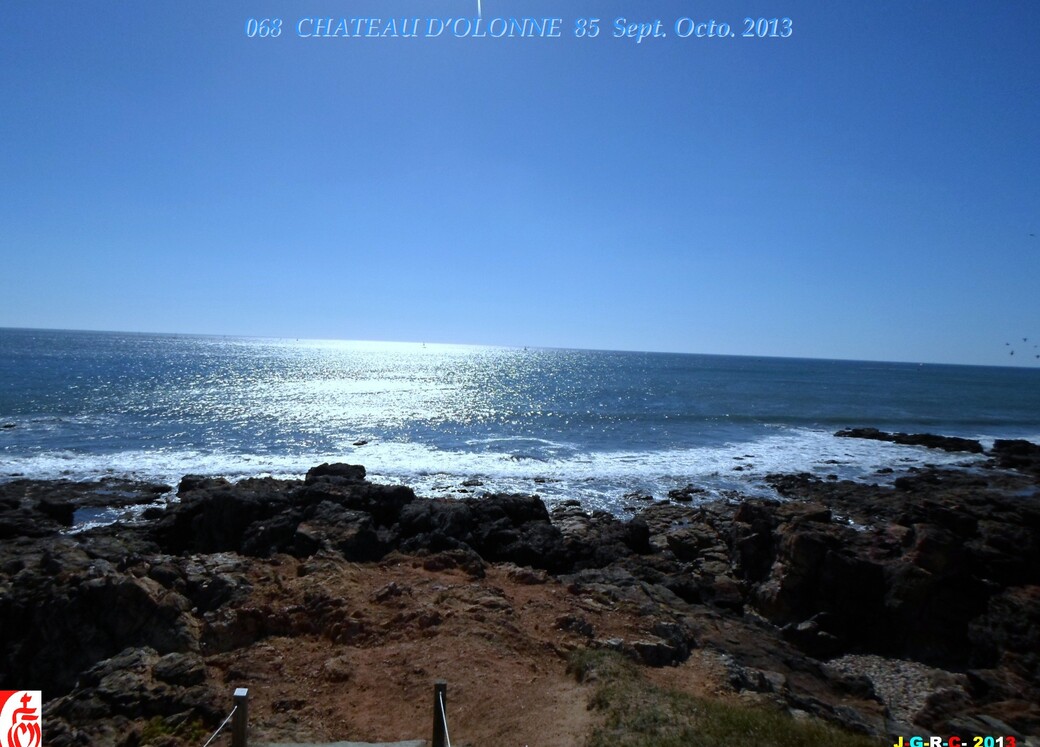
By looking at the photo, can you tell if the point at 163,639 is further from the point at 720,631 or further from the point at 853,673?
the point at 853,673

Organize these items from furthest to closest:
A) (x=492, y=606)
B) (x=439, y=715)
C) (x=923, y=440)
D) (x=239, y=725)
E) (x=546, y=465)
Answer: (x=923, y=440) < (x=546, y=465) < (x=492, y=606) < (x=439, y=715) < (x=239, y=725)

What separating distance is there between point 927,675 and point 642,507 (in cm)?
1328

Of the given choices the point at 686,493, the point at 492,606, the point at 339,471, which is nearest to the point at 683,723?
the point at 492,606

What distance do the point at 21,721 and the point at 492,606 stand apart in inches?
280

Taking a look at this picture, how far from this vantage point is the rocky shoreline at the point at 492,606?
8914 mm

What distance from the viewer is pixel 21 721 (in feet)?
22.5

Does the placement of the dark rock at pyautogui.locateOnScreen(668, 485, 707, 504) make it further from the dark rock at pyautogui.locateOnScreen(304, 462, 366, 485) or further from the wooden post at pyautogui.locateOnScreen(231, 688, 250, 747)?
the wooden post at pyautogui.locateOnScreen(231, 688, 250, 747)

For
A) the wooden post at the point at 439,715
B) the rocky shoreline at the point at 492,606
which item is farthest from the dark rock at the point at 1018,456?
the wooden post at the point at 439,715

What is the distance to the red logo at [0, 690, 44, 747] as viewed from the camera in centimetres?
657

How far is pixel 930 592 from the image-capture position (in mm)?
13547

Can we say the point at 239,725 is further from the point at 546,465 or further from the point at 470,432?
the point at 470,432

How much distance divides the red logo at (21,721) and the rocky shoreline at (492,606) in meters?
0.42

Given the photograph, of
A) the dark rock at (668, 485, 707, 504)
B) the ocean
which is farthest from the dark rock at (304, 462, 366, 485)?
the dark rock at (668, 485, 707, 504)

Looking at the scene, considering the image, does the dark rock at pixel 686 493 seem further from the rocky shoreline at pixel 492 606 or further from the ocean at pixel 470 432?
the rocky shoreline at pixel 492 606
